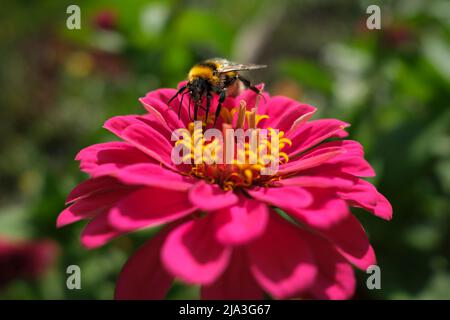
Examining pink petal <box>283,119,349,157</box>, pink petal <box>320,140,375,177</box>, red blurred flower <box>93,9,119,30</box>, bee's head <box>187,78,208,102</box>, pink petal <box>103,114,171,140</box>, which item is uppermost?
red blurred flower <box>93,9,119,30</box>

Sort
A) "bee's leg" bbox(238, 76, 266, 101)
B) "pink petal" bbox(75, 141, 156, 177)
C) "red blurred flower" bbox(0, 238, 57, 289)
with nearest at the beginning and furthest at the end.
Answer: "pink petal" bbox(75, 141, 156, 177) < "bee's leg" bbox(238, 76, 266, 101) < "red blurred flower" bbox(0, 238, 57, 289)

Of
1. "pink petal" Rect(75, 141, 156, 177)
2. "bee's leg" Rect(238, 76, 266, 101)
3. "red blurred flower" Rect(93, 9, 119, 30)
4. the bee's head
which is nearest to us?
"pink petal" Rect(75, 141, 156, 177)

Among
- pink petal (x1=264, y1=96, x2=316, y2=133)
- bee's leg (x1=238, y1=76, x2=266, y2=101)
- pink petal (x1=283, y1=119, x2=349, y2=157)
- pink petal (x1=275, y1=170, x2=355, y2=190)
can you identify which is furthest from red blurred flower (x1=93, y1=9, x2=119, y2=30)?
pink petal (x1=275, y1=170, x2=355, y2=190)

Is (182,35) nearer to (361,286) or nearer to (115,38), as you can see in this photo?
(115,38)

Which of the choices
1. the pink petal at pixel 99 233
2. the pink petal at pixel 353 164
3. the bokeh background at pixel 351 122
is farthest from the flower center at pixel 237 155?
the bokeh background at pixel 351 122

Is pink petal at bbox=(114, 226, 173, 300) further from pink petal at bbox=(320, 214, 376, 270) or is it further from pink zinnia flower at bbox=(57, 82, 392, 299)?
pink petal at bbox=(320, 214, 376, 270)

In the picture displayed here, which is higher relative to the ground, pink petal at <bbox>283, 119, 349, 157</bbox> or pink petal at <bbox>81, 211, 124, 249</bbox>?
pink petal at <bbox>283, 119, 349, 157</bbox>

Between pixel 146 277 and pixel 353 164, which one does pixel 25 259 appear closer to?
pixel 146 277

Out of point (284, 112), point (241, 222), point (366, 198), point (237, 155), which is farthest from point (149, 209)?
point (284, 112)

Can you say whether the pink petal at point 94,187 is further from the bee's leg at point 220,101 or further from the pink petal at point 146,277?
the bee's leg at point 220,101
